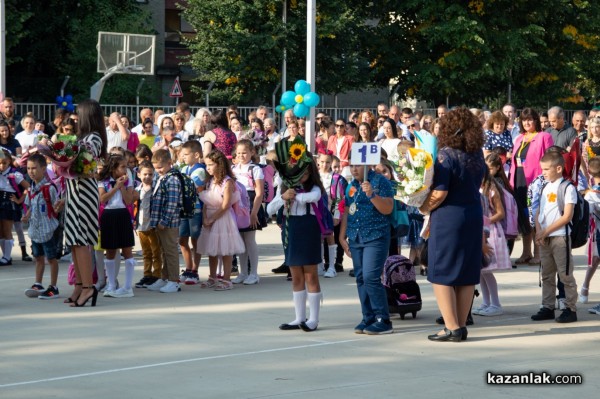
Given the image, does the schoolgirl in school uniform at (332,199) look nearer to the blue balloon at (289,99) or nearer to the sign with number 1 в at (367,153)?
the sign with number 1 в at (367,153)

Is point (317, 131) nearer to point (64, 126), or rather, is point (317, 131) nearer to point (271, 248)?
point (271, 248)

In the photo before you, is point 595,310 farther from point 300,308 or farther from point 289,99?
point 289,99

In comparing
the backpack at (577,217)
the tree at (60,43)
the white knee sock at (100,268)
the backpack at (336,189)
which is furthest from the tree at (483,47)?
the backpack at (577,217)

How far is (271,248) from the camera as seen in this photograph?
17656 mm

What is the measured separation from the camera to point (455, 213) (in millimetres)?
10016

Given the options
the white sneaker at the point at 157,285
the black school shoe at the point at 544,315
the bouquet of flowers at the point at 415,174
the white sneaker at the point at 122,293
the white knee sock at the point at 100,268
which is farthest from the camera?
the white sneaker at the point at 157,285

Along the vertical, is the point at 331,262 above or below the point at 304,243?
below

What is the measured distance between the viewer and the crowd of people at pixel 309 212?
10148 millimetres

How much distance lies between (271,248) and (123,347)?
7.71m

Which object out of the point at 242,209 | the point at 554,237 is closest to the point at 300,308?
the point at 554,237

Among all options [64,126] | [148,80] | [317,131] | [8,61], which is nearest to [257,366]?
[64,126]

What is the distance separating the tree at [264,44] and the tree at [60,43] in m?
3.48

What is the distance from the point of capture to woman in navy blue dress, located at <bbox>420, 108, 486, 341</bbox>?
996 cm

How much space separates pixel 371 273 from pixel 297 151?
1264 millimetres
